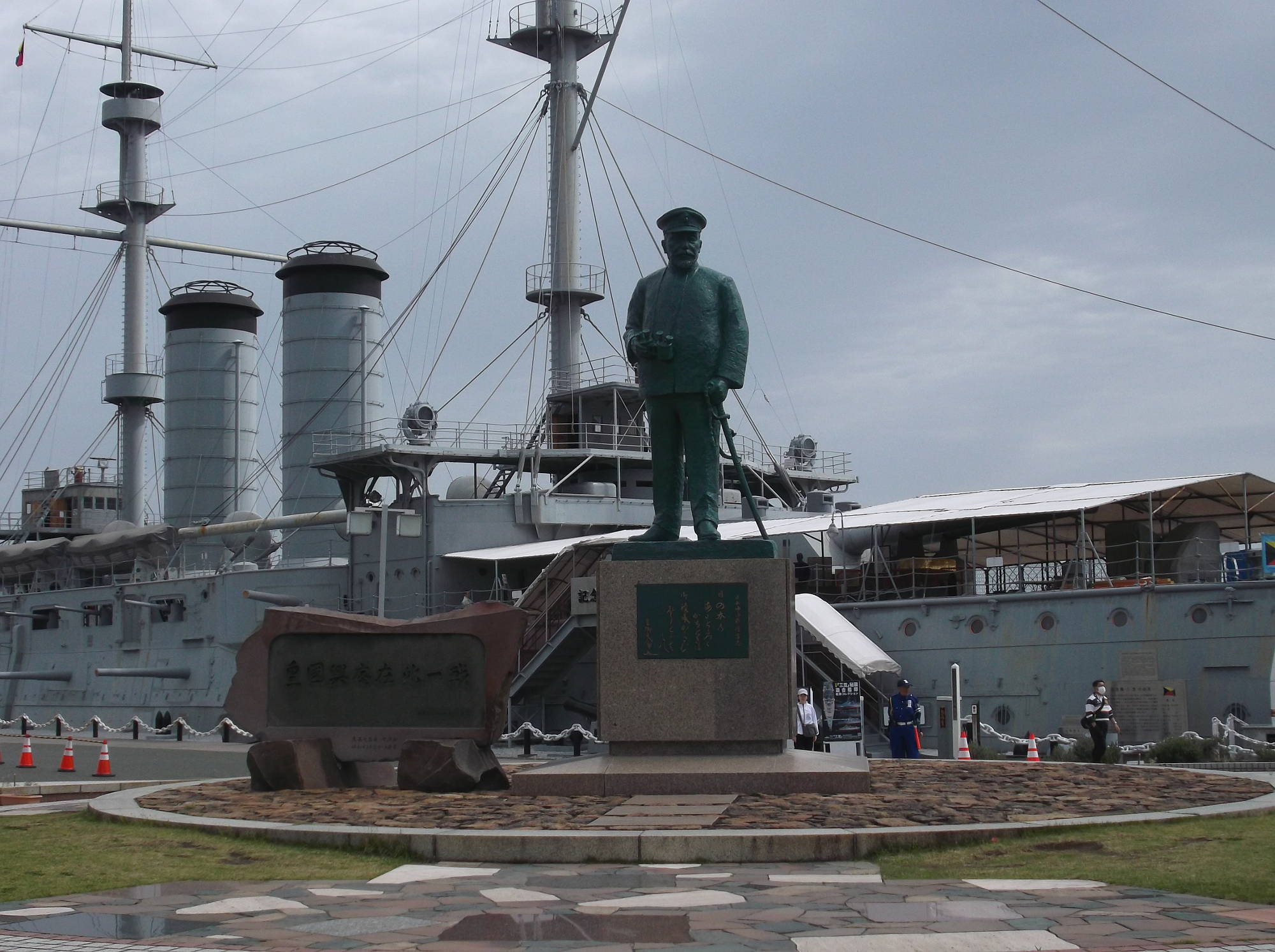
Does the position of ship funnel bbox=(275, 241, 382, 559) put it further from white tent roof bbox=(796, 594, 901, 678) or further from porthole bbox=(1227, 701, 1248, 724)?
porthole bbox=(1227, 701, 1248, 724)

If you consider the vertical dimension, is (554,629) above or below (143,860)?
above

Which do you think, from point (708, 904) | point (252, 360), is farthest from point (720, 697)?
point (252, 360)

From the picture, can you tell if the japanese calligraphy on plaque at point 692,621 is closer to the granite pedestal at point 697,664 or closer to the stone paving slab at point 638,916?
the granite pedestal at point 697,664

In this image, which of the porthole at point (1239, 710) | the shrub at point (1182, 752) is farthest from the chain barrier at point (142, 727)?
the porthole at point (1239, 710)

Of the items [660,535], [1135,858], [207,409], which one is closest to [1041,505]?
[660,535]

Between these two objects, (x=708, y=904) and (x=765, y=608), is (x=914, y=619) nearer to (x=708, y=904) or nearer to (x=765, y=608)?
(x=765, y=608)

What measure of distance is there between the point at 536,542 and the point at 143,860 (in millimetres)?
29565

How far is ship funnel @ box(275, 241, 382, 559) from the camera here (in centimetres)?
4994

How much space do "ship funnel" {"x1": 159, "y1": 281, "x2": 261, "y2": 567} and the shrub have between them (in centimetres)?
4083

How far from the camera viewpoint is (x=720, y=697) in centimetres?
1234

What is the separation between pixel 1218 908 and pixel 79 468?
56438 mm

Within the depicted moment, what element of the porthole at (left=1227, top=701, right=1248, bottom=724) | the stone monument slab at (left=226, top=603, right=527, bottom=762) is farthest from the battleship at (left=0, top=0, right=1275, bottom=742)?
the stone monument slab at (left=226, top=603, right=527, bottom=762)

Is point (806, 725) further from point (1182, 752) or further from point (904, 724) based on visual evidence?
point (1182, 752)

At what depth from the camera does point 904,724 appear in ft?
64.2
